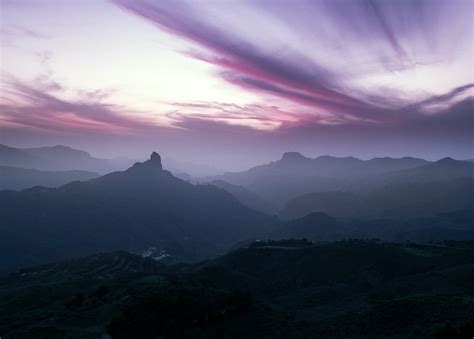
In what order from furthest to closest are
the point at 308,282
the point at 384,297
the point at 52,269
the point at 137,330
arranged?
1. the point at 52,269
2. the point at 308,282
3. the point at 384,297
4. the point at 137,330

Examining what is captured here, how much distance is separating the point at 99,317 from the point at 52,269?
105950 mm

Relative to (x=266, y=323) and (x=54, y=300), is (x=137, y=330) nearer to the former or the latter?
(x=266, y=323)

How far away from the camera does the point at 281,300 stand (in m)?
83.5

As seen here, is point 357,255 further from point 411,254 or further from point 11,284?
point 11,284

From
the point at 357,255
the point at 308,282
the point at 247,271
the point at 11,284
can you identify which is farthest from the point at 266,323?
the point at 11,284

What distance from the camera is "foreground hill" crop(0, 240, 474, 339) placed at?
181 ft

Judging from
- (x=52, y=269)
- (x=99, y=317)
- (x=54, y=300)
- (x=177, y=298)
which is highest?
(x=177, y=298)

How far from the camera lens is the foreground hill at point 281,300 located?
55031 millimetres

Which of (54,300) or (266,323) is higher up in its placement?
(266,323)

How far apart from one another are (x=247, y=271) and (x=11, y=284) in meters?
95.6

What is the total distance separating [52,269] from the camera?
15012 cm

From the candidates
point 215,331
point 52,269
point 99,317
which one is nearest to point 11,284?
point 52,269

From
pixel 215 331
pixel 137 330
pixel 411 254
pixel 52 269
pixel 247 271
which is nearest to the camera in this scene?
pixel 137 330

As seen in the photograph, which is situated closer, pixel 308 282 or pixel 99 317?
pixel 99 317
